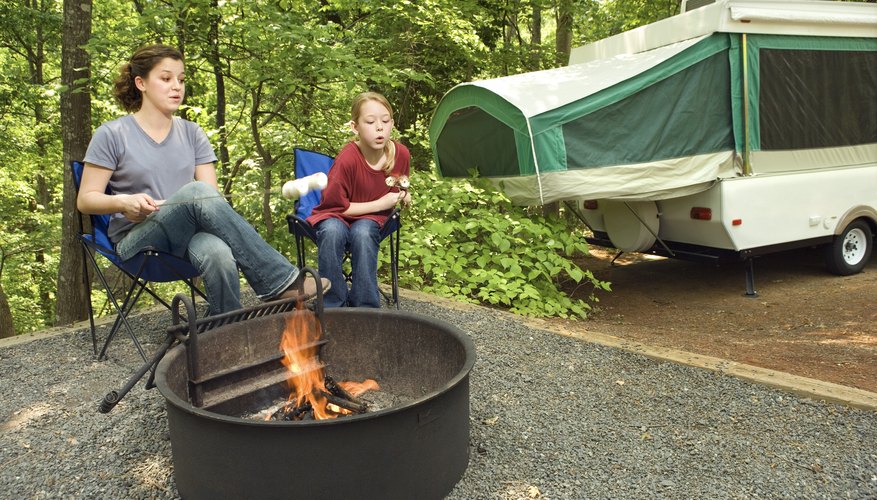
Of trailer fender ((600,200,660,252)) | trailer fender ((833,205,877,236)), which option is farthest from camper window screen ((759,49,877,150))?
trailer fender ((600,200,660,252))

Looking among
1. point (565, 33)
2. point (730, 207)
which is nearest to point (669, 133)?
point (730, 207)

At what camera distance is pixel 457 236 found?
198 inches

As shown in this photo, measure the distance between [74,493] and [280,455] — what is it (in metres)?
0.72

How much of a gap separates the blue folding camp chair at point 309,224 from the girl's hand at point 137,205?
2.48 ft

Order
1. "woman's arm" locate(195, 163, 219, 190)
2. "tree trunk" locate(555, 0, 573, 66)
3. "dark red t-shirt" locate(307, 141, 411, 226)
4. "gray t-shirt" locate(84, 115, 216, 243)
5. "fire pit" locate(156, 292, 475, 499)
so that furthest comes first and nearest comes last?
"tree trunk" locate(555, 0, 573, 66) < "dark red t-shirt" locate(307, 141, 411, 226) < "woman's arm" locate(195, 163, 219, 190) < "gray t-shirt" locate(84, 115, 216, 243) < "fire pit" locate(156, 292, 475, 499)

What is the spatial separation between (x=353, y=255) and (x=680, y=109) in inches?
126

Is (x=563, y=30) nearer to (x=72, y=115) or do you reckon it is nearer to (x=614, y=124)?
(x=614, y=124)

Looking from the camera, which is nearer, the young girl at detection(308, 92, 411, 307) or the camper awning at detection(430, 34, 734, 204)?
the young girl at detection(308, 92, 411, 307)

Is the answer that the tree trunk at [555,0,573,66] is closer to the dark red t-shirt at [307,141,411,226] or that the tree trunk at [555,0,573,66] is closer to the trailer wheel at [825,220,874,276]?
the trailer wheel at [825,220,874,276]

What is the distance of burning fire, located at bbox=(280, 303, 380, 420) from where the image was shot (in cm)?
221

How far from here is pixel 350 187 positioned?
10.4ft

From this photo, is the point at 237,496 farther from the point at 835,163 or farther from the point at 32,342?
the point at 835,163

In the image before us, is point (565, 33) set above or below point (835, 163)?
above

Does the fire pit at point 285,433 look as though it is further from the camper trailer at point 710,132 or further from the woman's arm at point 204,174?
the camper trailer at point 710,132
